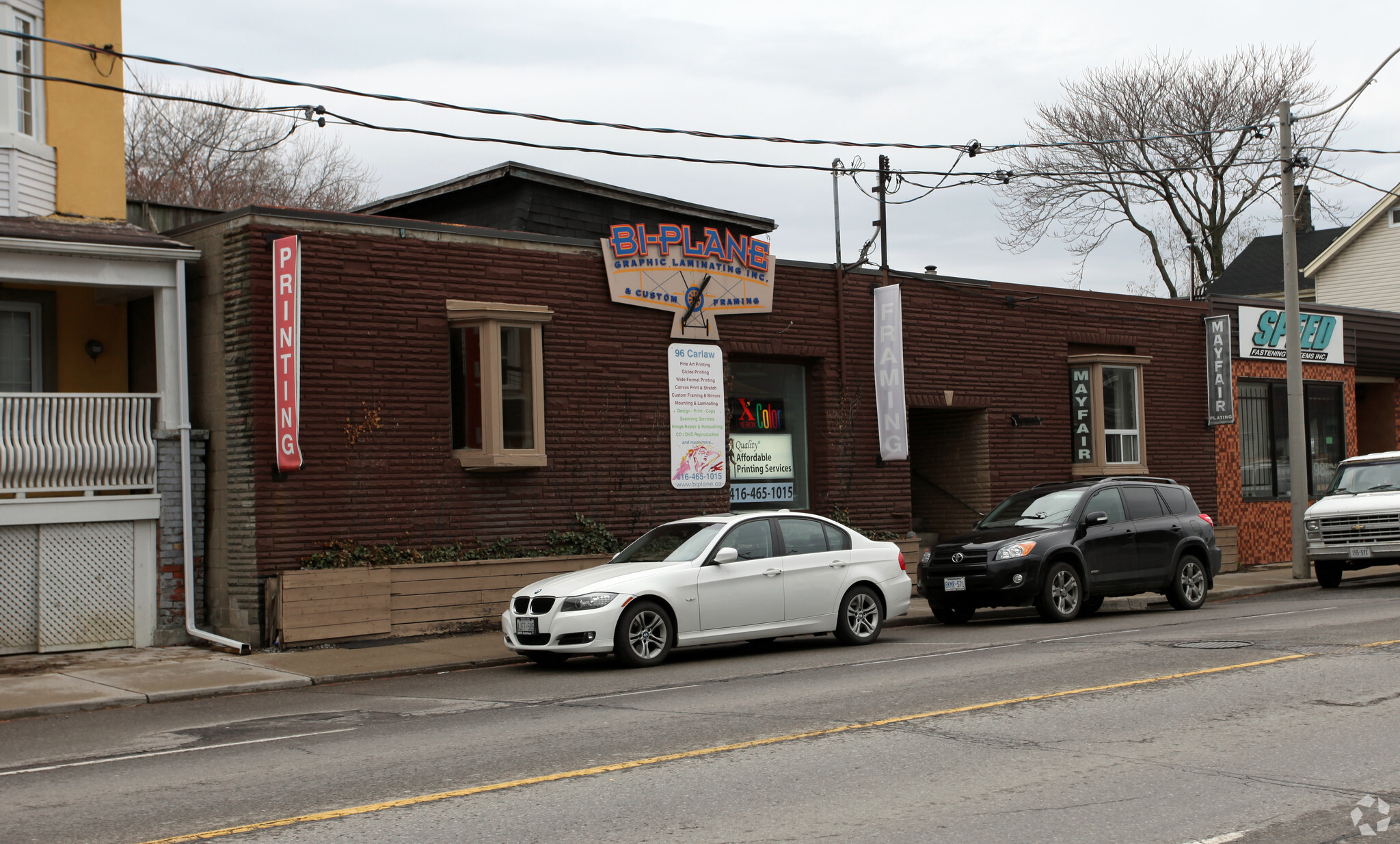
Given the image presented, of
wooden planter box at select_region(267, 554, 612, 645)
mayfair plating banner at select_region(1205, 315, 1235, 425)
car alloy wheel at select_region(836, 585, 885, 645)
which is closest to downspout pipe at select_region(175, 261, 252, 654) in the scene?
wooden planter box at select_region(267, 554, 612, 645)

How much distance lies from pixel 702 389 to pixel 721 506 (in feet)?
A: 5.56

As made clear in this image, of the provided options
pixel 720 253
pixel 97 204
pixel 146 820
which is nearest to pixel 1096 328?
pixel 720 253

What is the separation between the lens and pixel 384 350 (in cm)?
1540

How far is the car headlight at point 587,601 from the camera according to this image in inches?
476

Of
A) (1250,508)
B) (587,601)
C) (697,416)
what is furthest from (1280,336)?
(587,601)

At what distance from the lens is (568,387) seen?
55.5 ft

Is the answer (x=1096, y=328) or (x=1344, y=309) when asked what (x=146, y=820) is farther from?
(x=1344, y=309)

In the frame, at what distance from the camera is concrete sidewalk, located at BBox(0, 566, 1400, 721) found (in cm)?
1160

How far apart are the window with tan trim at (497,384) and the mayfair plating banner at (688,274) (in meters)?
1.49

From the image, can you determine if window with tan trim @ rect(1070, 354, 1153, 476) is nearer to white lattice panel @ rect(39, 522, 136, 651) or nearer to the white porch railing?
the white porch railing

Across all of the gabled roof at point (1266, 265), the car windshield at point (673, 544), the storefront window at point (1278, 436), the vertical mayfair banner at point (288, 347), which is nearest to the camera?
the car windshield at point (673, 544)

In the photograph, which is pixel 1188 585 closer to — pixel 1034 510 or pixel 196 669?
pixel 1034 510

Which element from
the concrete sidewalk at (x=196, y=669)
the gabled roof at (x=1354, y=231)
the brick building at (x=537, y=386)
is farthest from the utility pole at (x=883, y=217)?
the gabled roof at (x=1354, y=231)

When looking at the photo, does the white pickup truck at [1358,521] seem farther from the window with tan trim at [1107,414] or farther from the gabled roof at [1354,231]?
the gabled roof at [1354,231]
